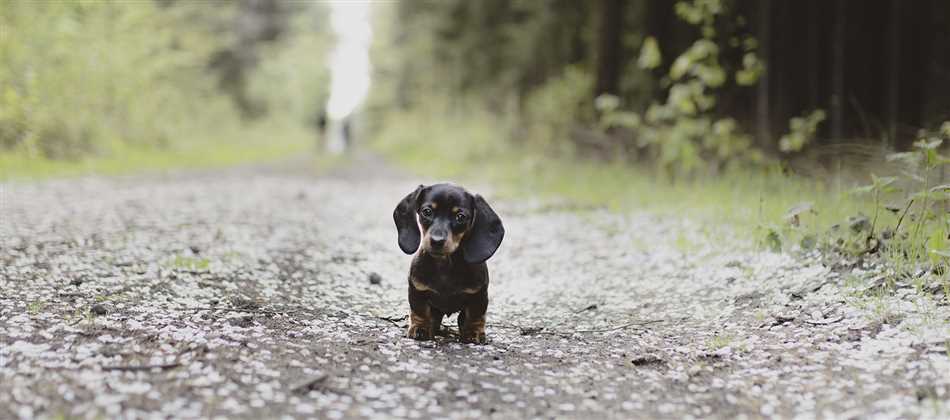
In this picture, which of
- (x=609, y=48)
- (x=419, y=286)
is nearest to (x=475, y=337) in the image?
(x=419, y=286)

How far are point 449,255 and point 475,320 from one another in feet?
1.62

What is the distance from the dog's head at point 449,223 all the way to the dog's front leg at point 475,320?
342 mm

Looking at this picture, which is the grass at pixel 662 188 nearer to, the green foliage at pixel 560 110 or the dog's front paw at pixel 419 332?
the green foliage at pixel 560 110

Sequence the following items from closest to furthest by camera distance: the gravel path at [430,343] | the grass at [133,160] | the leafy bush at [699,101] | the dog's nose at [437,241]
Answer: the gravel path at [430,343] → the dog's nose at [437,241] → the leafy bush at [699,101] → the grass at [133,160]

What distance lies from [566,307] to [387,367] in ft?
8.27

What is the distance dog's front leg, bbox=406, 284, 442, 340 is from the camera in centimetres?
505

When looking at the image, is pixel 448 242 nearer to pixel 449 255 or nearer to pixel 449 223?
pixel 449 223

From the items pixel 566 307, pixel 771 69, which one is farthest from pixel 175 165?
pixel 566 307

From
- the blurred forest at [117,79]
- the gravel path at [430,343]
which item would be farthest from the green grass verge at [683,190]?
the blurred forest at [117,79]

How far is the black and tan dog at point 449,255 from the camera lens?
15.7 ft

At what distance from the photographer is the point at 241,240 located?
8.17 metres

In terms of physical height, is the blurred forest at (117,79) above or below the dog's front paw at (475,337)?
above

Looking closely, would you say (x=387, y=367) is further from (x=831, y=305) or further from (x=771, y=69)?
(x=771, y=69)

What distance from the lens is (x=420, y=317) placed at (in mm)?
5086
